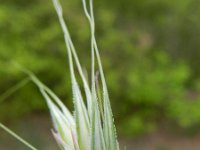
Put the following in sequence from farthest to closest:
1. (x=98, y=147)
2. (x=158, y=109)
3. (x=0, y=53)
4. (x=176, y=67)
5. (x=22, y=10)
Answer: (x=158, y=109), (x=176, y=67), (x=22, y=10), (x=0, y=53), (x=98, y=147)

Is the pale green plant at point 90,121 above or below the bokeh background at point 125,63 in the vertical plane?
above

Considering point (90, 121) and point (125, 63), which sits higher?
point (90, 121)

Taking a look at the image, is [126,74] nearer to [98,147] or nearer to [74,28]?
[74,28]

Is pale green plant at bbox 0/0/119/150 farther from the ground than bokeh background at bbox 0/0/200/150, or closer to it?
farther from the ground

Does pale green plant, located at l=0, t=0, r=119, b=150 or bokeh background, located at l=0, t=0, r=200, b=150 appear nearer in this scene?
pale green plant, located at l=0, t=0, r=119, b=150

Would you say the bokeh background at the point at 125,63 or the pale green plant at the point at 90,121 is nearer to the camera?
the pale green plant at the point at 90,121

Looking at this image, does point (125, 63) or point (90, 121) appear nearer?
point (90, 121)

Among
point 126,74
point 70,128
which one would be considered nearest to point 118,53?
point 126,74

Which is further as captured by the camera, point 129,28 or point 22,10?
point 129,28
